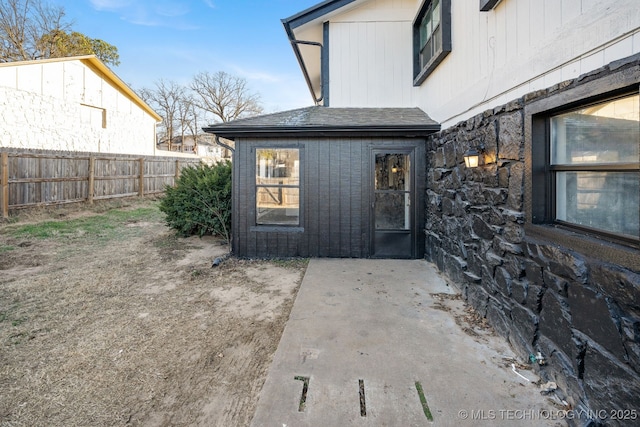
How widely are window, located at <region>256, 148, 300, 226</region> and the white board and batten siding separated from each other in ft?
6.05

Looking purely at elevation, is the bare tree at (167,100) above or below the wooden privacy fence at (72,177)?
above

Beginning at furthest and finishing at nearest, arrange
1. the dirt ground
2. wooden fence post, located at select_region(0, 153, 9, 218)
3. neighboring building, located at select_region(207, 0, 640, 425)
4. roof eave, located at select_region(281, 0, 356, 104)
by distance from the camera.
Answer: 1. wooden fence post, located at select_region(0, 153, 9, 218)
2. roof eave, located at select_region(281, 0, 356, 104)
3. the dirt ground
4. neighboring building, located at select_region(207, 0, 640, 425)

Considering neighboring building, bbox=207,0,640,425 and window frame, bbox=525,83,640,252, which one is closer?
neighboring building, bbox=207,0,640,425

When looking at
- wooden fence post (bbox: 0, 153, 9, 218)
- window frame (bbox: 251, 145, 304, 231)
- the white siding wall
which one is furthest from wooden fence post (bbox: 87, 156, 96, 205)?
the white siding wall

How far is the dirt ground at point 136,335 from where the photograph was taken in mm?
2086

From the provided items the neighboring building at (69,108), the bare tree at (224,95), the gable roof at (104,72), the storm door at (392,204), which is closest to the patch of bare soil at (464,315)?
the storm door at (392,204)

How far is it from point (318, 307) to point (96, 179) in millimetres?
11484

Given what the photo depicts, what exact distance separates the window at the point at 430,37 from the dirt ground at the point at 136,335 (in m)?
A: 3.94

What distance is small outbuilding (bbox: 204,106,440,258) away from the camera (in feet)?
18.2

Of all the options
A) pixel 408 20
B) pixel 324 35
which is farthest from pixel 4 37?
pixel 408 20

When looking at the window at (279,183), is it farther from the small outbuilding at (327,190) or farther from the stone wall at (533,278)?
the stone wall at (533,278)

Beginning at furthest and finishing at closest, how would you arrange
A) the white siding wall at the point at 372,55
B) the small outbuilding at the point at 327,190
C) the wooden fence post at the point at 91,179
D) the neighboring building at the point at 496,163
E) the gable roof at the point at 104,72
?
the gable roof at the point at 104,72
the wooden fence post at the point at 91,179
the white siding wall at the point at 372,55
the small outbuilding at the point at 327,190
the neighboring building at the point at 496,163

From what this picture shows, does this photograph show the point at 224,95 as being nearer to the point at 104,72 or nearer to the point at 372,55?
the point at 104,72

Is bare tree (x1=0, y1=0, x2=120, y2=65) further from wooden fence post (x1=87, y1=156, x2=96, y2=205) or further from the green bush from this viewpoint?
the green bush
